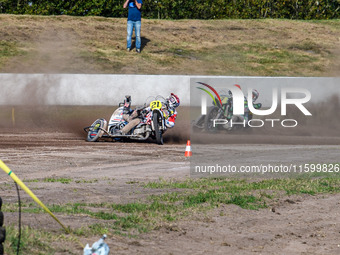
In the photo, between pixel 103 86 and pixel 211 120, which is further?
pixel 103 86

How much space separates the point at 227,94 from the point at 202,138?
4.48 feet

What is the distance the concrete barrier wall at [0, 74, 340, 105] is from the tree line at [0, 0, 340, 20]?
41.0 feet

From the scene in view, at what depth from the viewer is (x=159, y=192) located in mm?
10820

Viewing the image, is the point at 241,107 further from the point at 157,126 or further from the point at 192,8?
the point at 192,8

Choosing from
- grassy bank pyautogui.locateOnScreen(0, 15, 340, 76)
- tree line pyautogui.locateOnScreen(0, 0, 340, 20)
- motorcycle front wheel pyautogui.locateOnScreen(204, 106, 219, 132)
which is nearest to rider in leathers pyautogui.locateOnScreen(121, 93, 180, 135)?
motorcycle front wheel pyautogui.locateOnScreen(204, 106, 219, 132)

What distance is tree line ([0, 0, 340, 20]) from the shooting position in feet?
112

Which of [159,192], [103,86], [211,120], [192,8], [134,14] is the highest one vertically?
[192,8]

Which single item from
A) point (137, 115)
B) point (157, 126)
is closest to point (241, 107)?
point (157, 126)

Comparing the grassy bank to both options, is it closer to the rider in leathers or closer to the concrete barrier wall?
the concrete barrier wall

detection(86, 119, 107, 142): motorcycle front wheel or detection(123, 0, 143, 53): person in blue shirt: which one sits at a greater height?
detection(123, 0, 143, 53): person in blue shirt

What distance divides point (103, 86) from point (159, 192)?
12152mm

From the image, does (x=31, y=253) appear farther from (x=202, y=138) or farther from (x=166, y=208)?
(x=202, y=138)

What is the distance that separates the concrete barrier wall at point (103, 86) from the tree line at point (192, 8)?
12482mm

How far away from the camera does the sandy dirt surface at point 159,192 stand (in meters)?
7.68
